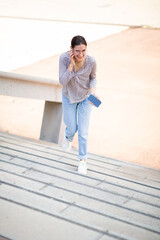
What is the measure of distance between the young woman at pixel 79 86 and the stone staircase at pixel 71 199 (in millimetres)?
370

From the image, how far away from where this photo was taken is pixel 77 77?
137 inches

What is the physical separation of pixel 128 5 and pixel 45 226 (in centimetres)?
1353

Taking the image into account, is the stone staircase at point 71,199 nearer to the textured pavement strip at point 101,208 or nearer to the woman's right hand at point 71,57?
the textured pavement strip at point 101,208

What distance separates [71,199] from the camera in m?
2.68

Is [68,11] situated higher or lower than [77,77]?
higher

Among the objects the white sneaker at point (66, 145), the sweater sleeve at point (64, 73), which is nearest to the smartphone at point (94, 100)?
the sweater sleeve at point (64, 73)

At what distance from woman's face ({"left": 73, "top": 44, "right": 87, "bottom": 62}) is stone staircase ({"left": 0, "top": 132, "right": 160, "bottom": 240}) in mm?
1150

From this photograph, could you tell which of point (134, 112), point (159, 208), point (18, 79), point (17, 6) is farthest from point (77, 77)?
point (17, 6)

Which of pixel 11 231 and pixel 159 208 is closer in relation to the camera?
pixel 11 231

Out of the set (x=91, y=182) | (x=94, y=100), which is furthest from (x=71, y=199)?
→ (x=94, y=100)

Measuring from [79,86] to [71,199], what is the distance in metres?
1.33

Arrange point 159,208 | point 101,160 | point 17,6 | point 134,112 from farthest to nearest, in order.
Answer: point 17,6 < point 134,112 < point 101,160 < point 159,208

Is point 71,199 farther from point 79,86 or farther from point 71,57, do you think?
point 71,57

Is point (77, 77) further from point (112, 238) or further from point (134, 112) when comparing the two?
point (134, 112)
